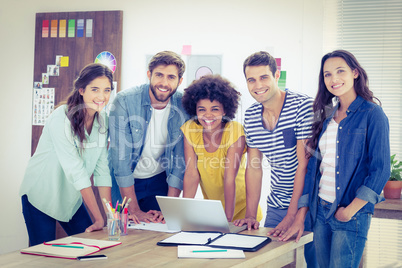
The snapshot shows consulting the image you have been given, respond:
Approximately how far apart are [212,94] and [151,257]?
1152 millimetres

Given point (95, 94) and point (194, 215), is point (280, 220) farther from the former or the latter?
point (95, 94)

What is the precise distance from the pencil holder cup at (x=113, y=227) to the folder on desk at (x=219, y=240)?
20 cm

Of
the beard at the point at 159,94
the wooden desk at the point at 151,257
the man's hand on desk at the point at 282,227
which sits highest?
the beard at the point at 159,94

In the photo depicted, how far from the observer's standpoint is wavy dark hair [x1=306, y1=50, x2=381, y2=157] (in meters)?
2.10

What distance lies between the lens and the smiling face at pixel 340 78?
2.09 meters

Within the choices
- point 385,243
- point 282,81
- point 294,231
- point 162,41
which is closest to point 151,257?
point 294,231

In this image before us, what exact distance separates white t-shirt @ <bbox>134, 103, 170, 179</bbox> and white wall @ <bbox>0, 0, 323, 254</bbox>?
1.38 meters

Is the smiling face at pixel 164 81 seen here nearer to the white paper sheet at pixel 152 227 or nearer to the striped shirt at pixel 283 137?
the striped shirt at pixel 283 137

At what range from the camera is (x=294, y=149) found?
7.63ft

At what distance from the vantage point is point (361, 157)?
6.61 feet

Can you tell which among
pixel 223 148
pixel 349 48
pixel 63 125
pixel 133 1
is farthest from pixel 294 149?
pixel 133 1

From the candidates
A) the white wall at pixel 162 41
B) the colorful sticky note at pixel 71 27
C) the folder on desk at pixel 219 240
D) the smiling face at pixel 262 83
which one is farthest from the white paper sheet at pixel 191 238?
the colorful sticky note at pixel 71 27

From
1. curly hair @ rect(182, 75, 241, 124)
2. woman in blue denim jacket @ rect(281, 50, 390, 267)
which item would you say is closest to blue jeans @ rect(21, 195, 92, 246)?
curly hair @ rect(182, 75, 241, 124)

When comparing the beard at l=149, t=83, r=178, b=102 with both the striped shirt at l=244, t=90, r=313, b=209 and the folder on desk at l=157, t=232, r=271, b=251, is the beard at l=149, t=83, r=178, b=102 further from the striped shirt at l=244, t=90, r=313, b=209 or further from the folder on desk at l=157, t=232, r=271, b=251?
the folder on desk at l=157, t=232, r=271, b=251
